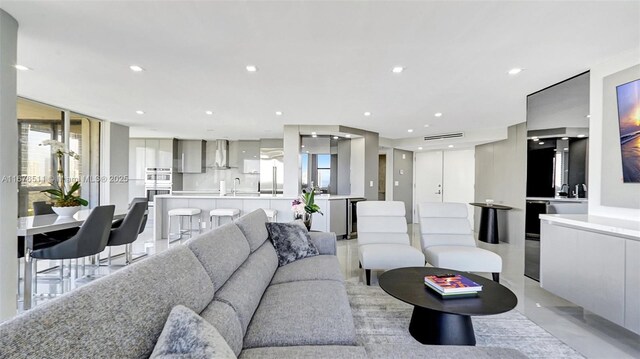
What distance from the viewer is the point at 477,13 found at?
1.84 m

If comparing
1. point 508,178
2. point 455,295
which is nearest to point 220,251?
point 455,295

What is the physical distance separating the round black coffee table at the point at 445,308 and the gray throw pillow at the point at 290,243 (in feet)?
2.85

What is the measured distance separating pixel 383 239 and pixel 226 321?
2.62m

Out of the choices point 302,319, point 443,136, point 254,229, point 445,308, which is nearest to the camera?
point 302,319

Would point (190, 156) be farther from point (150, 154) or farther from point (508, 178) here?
→ point (508, 178)

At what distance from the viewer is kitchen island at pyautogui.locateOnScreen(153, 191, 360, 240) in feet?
17.7

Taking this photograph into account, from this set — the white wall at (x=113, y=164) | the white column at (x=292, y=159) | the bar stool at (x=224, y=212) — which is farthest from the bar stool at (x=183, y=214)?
the white column at (x=292, y=159)

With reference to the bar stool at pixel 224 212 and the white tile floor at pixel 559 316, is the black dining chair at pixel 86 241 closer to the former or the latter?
the white tile floor at pixel 559 316

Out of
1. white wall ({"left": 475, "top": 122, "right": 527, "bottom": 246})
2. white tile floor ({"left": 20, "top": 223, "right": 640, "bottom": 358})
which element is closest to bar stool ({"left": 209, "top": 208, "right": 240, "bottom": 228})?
white tile floor ({"left": 20, "top": 223, "right": 640, "bottom": 358})

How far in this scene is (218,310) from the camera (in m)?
1.21

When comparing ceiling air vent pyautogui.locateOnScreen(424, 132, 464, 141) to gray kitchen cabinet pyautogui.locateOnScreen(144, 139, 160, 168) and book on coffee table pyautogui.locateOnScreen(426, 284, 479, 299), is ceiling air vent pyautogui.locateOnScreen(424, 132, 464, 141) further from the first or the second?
gray kitchen cabinet pyautogui.locateOnScreen(144, 139, 160, 168)

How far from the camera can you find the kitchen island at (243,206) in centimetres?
539

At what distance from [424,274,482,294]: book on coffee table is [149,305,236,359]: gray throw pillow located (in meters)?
1.59

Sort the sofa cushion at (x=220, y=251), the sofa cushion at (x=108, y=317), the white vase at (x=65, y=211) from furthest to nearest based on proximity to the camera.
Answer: the white vase at (x=65, y=211) → the sofa cushion at (x=220, y=251) → the sofa cushion at (x=108, y=317)
